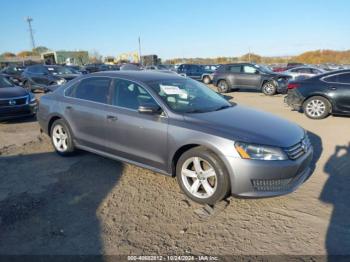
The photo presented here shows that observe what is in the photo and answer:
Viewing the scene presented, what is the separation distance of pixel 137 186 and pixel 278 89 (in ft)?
43.3

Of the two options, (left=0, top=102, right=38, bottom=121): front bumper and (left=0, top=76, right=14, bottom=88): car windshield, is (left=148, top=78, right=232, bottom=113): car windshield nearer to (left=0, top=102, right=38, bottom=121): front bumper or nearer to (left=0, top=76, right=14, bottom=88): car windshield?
(left=0, top=102, right=38, bottom=121): front bumper

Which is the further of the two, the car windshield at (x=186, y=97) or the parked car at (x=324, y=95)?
the parked car at (x=324, y=95)

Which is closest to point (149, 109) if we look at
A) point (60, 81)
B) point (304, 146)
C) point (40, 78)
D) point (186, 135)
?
point (186, 135)

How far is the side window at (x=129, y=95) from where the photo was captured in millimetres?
4277

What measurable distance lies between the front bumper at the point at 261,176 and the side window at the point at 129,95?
1.53 metres

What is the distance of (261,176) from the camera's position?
11.1 feet

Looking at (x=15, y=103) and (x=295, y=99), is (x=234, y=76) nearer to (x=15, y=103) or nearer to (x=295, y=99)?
(x=295, y=99)

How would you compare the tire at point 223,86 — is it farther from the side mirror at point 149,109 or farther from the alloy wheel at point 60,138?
the side mirror at point 149,109

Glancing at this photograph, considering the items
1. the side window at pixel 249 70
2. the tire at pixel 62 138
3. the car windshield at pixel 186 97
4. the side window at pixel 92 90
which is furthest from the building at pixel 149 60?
the car windshield at pixel 186 97

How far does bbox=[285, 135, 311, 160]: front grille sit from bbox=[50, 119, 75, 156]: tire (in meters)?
3.62

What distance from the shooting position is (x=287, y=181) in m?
3.54

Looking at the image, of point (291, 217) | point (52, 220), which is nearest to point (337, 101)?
point (291, 217)

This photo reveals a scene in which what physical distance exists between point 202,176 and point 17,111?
23.1 feet

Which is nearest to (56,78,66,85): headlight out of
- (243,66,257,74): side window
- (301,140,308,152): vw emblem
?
(243,66,257,74): side window
